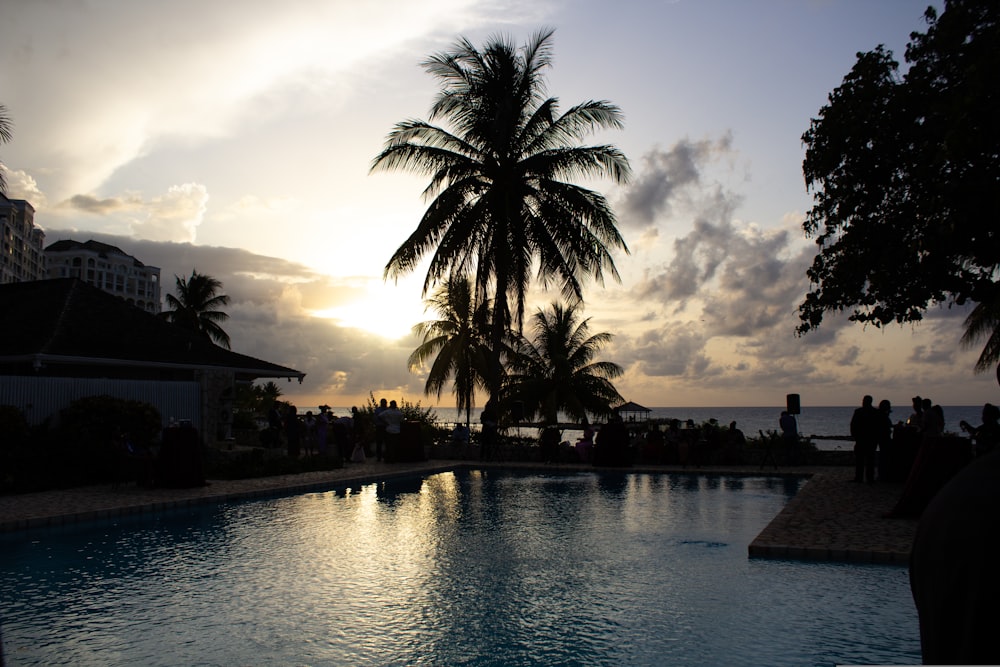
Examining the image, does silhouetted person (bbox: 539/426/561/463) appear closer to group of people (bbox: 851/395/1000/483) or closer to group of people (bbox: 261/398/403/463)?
group of people (bbox: 261/398/403/463)

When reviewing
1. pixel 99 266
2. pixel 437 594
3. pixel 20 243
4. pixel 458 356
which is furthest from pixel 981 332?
pixel 99 266

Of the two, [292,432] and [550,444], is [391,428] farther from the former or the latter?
[550,444]

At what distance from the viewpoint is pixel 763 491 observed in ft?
56.9

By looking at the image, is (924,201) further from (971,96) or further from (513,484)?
(513,484)

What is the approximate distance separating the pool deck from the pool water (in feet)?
1.26

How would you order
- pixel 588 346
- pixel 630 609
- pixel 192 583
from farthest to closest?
pixel 588 346 → pixel 192 583 → pixel 630 609

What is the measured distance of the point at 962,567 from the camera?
129 centimetres

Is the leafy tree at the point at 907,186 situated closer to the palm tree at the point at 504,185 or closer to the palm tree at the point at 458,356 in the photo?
the palm tree at the point at 504,185

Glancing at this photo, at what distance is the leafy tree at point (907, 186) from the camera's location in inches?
498

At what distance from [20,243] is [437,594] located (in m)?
121

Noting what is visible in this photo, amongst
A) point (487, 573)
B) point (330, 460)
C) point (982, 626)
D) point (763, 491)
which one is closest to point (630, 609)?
point (487, 573)

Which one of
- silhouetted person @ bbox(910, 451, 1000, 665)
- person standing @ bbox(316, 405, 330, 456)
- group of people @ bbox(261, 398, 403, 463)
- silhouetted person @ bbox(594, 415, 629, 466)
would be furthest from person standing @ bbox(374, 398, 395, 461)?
silhouetted person @ bbox(910, 451, 1000, 665)

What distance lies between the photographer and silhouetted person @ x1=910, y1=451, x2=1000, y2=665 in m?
1.27

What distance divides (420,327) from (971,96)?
2641 centimetres
